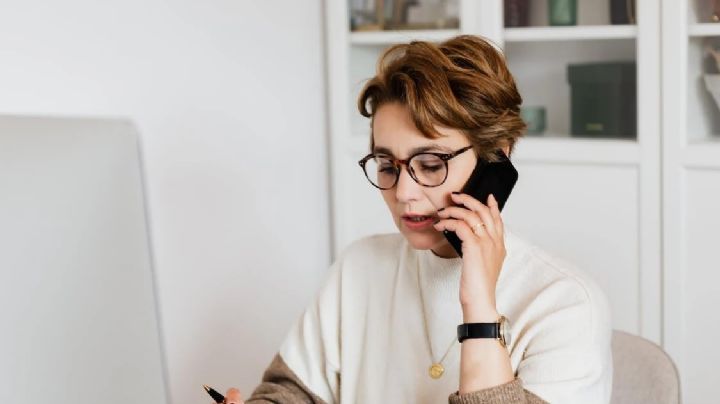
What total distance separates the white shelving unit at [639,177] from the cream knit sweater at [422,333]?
874mm

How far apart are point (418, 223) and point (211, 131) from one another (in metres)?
1.15

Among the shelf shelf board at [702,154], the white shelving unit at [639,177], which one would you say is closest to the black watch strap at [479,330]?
the white shelving unit at [639,177]

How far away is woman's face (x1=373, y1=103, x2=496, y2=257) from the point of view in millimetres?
1452

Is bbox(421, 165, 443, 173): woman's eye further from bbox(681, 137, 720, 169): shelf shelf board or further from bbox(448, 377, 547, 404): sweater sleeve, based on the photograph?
bbox(681, 137, 720, 169): shelf shelf board

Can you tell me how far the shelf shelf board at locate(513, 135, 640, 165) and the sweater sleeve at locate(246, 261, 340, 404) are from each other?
3.26 ft

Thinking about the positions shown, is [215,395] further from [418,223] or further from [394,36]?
[394,36]

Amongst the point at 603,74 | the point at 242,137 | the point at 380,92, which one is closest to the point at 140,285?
the point at 380,92

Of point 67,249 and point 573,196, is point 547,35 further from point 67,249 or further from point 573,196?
point 67,249

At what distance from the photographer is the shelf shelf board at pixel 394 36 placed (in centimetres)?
283

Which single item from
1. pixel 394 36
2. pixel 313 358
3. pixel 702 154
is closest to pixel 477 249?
pixel 313 358

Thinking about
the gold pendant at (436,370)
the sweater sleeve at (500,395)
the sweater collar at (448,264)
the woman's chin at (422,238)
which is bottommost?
the gold pendant at (436,370)

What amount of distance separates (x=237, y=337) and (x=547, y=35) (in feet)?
3.76

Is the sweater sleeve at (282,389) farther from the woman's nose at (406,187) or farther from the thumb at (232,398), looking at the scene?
the woman's nose at (406,187)

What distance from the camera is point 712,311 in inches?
97.2
